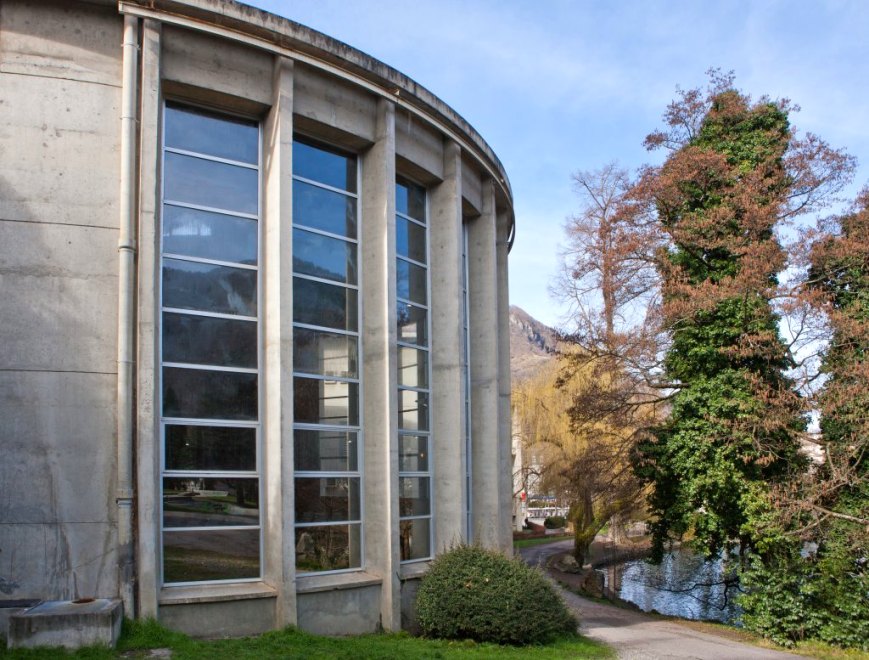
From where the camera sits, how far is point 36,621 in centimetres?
904

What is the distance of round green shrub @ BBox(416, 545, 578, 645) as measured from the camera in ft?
40.0

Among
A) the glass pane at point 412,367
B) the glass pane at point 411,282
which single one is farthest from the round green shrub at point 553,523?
the glass pane at point 411,282

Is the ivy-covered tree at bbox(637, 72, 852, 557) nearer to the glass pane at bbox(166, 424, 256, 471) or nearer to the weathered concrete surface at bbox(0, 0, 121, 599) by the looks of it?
the glass pane at bbox(166, 424, 256, 471)

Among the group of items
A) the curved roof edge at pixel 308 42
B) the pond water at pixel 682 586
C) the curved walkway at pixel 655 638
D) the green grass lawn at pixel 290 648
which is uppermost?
the curved roof edge at pixel 308 42

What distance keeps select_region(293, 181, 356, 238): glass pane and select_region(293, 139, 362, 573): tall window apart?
0.02 meters

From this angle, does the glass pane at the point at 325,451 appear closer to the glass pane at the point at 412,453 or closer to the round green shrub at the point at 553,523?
the glass pane at the point at 412,453

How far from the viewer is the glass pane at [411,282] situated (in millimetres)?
15117

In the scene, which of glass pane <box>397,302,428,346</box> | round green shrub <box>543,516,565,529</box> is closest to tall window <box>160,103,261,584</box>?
glass pane <box>397,302,428,346</box>

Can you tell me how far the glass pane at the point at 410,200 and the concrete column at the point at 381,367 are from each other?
1338 mm

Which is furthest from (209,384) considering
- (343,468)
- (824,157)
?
(824,157)

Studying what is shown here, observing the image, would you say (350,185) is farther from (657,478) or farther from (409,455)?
(657,478)

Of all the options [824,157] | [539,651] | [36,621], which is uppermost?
[824,157]

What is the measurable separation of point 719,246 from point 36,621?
633 inches

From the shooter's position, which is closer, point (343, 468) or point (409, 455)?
point (343, 468)
